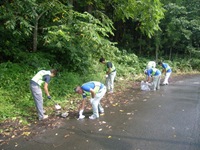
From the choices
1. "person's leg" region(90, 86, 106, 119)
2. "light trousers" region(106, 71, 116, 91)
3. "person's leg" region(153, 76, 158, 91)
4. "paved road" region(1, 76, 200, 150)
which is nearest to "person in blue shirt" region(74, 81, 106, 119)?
"person's leg" region(90, 86, 106, 119)

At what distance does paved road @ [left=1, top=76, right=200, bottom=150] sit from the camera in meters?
5.29

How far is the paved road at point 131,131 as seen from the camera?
529 centimetres

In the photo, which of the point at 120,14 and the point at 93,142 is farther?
the point at 120,14

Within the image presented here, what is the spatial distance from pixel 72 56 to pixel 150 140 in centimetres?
656

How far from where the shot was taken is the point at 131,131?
6.12 meters

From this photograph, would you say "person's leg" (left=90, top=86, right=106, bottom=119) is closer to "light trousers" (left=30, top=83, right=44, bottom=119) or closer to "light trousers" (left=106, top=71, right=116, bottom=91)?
"light trousers" (left=30, top=83, right=44, bottom=119)

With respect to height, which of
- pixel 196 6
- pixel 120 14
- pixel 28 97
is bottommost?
pixel 28 97

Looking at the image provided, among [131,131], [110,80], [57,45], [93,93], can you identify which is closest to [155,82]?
[110,80]

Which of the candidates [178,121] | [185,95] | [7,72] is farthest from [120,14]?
[178,121]

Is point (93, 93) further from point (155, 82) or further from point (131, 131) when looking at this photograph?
point (155, 82)

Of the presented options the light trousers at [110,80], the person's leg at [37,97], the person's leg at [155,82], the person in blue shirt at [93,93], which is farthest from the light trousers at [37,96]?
the person's leg at [155,82]

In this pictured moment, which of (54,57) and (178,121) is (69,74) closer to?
(54,57)

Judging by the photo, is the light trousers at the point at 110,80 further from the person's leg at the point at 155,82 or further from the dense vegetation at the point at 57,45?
the person's leg at the point at 155,82

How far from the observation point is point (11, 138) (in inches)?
228
